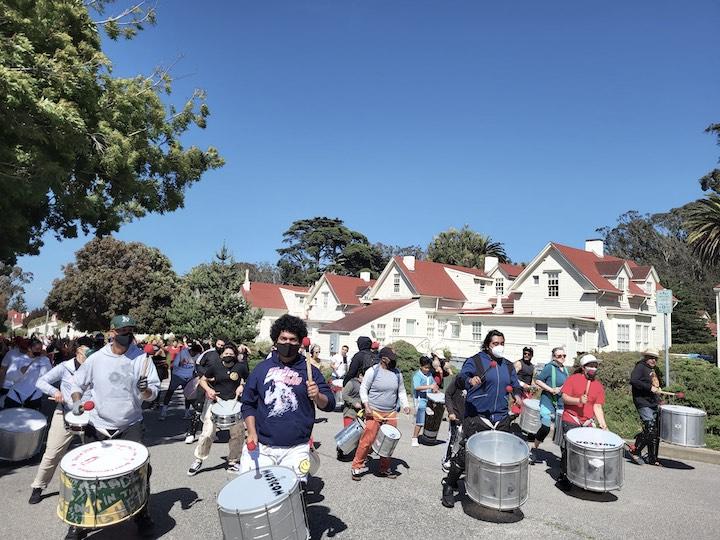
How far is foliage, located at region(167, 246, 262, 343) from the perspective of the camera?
31.2 m

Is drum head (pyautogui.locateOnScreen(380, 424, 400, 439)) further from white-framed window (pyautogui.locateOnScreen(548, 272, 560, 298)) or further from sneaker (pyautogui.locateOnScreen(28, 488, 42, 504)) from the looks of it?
white-framed window (pyautogui.locateOnScreen(548, 272, 560, 298))

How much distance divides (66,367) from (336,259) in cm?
6758

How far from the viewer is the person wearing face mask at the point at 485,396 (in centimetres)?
629

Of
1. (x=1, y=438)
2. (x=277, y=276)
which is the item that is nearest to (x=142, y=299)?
(x=1, y=438)

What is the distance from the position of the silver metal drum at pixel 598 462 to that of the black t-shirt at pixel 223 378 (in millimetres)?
4936

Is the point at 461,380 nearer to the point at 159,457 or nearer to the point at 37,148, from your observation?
the point at 159,457

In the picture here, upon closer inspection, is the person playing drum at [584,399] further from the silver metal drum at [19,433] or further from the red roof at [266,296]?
the red roof at [266,296]

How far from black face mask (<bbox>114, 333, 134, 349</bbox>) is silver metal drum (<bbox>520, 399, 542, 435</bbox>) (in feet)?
21.9

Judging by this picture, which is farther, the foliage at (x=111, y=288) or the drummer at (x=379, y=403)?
the foliage at (x=111, y=288)

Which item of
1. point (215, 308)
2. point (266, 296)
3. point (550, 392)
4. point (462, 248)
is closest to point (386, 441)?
point (550, 392)

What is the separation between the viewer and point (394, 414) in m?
7.84

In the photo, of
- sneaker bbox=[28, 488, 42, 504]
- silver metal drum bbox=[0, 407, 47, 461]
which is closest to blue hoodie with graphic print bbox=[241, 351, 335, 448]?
sneaker bbox=[28, 488, 42, 504]

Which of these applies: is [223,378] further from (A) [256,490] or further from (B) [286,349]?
(A) [256,490]

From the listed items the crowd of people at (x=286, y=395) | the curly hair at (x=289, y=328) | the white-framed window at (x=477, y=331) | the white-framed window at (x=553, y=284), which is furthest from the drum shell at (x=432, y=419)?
the white-framed window at (x=553, y=284)
